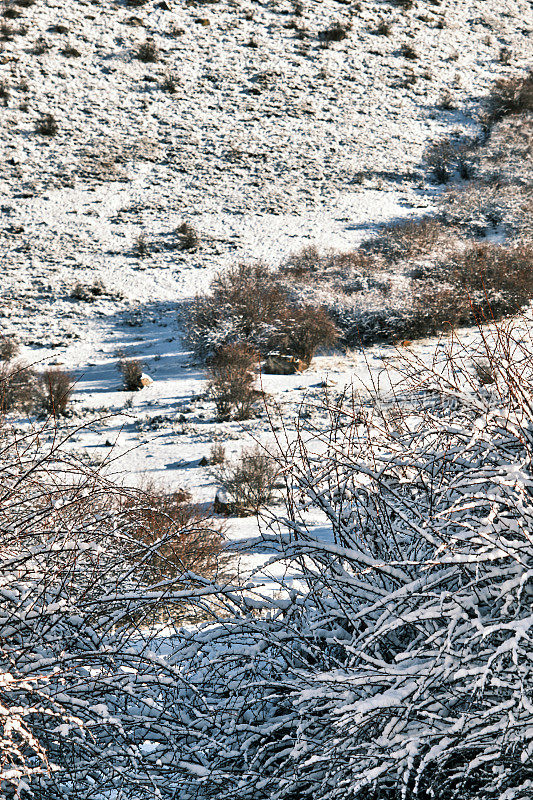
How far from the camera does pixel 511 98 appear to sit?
29047mm

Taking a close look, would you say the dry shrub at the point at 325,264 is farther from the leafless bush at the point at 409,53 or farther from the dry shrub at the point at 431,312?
the leafless bush at the point at 409,53

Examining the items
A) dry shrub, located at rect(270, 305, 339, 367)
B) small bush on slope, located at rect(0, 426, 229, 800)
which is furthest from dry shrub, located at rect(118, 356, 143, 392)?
small bush on slope, located at rect(0, 426, 229, 800)

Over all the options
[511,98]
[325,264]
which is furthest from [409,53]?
[325,264]

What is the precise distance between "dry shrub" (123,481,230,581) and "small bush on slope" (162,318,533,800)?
46 centimetres

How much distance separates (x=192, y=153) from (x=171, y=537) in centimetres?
2595

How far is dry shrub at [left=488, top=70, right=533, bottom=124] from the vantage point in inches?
1124

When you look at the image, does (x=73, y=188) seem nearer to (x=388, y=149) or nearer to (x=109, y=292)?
Result: (x=109, y=292)

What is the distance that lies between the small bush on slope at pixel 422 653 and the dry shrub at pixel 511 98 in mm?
30686

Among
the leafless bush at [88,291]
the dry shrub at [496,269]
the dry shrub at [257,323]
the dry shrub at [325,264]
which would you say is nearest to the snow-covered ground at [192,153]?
the leafless bush at [88,291]

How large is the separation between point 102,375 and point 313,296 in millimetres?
5840

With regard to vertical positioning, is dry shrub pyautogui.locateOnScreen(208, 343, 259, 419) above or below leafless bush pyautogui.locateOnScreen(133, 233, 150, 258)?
below

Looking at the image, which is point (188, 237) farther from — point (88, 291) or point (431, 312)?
point (431, 312)

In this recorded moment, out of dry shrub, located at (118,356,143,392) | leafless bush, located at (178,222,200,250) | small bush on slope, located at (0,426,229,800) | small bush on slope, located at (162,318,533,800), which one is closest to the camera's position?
small bush on slope, located at (162,318,533,800)

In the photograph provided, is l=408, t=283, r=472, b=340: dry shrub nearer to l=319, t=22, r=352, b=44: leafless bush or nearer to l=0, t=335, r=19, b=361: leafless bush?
l=0, t=335, r=19, b=361: leafless bush
